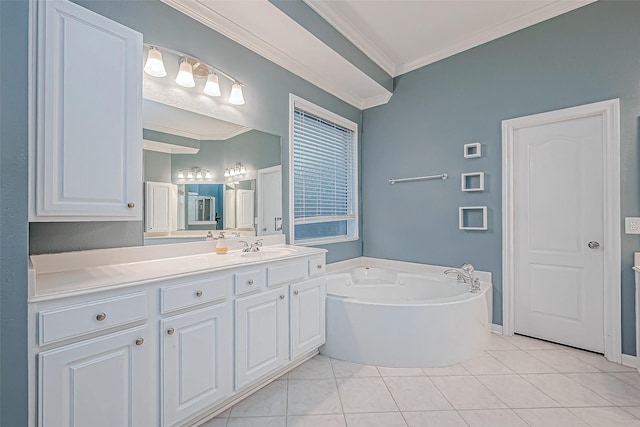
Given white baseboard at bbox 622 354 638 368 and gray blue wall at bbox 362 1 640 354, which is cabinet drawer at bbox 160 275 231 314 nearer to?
gray blue wall at bbox 362 1 640 354

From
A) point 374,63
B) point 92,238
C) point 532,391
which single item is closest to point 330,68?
point 374,63

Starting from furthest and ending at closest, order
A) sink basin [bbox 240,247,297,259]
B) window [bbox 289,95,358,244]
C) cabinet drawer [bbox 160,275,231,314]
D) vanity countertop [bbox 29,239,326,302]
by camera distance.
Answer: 1. window [bbox 289,95,358,244]
2. sink basin [bbox 240,247,297,259]
3. cabinet drawer [bbox 160,275,231,314]
4. vanity countertop [bbox 29,239,326,302]

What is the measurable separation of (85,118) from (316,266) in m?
1.63

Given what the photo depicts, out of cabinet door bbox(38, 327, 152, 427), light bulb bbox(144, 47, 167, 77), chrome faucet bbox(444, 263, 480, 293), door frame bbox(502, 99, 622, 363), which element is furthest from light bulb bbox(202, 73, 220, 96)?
door frame bbox(502, 99, 622, 363)

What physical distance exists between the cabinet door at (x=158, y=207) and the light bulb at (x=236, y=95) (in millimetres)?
837

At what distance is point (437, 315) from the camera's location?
2.15 metres

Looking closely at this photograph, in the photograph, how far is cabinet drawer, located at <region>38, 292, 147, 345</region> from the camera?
1020mm

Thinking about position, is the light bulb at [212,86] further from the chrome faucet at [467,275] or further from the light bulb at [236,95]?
the chrome faucet at [467,275]

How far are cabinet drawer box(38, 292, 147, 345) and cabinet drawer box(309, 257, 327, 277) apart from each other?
1157mm

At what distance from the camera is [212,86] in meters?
2.09

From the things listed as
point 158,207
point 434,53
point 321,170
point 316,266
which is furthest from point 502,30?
point 158,207

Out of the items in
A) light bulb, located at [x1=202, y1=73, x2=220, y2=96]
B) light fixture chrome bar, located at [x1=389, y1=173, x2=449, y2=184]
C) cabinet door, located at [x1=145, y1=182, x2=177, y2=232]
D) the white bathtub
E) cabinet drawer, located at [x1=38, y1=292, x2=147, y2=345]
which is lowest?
the white bathtub

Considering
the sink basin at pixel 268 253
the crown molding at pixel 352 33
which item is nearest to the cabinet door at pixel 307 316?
the sink basin at pixel 268 253

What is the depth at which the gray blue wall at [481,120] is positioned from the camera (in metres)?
2.15
